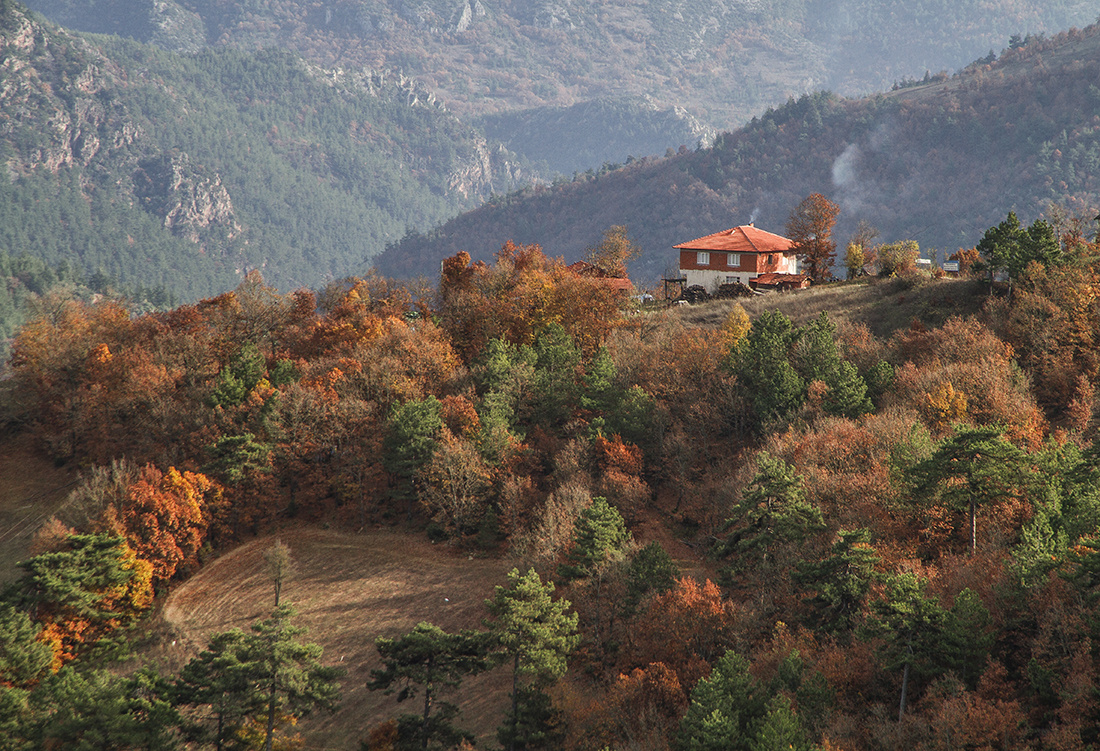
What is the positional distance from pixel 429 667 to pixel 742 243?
71191 mm

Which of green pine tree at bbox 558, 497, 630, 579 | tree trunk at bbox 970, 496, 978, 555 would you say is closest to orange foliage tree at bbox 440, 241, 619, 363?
green pine tree at bbox 558, 497, 630, 579

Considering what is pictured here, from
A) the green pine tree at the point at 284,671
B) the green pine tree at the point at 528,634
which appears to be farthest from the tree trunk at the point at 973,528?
the green pine tree at the point at 284,671

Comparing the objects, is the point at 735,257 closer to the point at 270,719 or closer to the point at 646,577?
the point at 646,577

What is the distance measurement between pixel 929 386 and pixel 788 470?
16.7 meters

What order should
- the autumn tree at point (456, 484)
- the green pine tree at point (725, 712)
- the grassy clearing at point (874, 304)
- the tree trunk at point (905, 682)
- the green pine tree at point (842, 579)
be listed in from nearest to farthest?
the green pine tree at point (725, 712)
the tree trunk at point (905, 682)
the green pine tree at point (842, 579)
the autumn tree at point (456, 484)
the grassy clearing at point (874, 304)

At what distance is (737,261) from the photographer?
104625 mm

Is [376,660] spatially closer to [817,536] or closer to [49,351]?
[817,536]

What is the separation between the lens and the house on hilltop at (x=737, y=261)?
103 metres

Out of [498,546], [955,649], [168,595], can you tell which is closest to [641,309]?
[498,546]

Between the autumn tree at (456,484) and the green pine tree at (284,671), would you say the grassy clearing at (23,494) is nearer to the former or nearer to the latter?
the autumn tree at (456,484)

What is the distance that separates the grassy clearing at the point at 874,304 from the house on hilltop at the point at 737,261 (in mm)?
8573

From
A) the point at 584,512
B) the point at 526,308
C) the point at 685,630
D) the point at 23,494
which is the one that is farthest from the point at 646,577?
the point at 23,494

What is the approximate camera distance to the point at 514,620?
155 feet

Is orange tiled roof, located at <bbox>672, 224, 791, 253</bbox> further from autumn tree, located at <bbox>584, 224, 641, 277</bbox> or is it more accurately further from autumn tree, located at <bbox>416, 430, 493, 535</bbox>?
autumn tree, located at <bbox>416, 430, 493, 535</bbox>
